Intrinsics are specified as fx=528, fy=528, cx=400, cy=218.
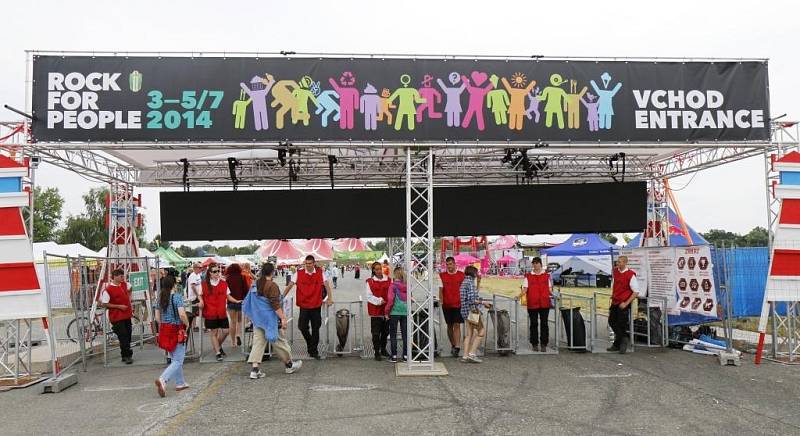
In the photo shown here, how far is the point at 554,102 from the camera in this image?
8.18 meters

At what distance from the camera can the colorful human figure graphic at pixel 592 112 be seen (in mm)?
8211

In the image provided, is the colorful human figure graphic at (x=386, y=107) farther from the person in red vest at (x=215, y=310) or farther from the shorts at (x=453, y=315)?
the person in red vest at (x=215, y=310)

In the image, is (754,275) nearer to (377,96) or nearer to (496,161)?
(496,161)

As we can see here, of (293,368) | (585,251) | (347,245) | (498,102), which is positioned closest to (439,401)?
(293,368)

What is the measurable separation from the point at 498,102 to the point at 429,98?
1072 millimetres

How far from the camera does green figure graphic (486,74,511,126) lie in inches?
320

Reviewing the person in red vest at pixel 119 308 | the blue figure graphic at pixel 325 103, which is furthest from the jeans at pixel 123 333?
the blue figure graphic at pixel 325 103

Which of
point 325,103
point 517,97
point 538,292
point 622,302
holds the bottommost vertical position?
point 622,302

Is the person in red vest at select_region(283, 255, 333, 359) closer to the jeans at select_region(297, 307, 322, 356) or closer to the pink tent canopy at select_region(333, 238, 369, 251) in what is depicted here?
the jeans at select_region(297, 307, 322, 356)

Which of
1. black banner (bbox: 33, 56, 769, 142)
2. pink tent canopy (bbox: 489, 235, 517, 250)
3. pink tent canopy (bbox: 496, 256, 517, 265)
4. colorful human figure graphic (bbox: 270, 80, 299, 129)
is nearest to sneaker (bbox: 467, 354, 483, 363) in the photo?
black banner (bbox: 33, 56, 769, 142)

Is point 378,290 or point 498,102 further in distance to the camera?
point 378,290

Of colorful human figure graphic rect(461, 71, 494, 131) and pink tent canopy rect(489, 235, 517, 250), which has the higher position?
colorful human figure graphic rect(461, 71, 494, 131)

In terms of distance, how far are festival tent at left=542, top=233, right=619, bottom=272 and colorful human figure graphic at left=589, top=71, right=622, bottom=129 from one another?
73.1 feet

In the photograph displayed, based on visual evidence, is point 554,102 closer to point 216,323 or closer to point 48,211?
point 216,323
